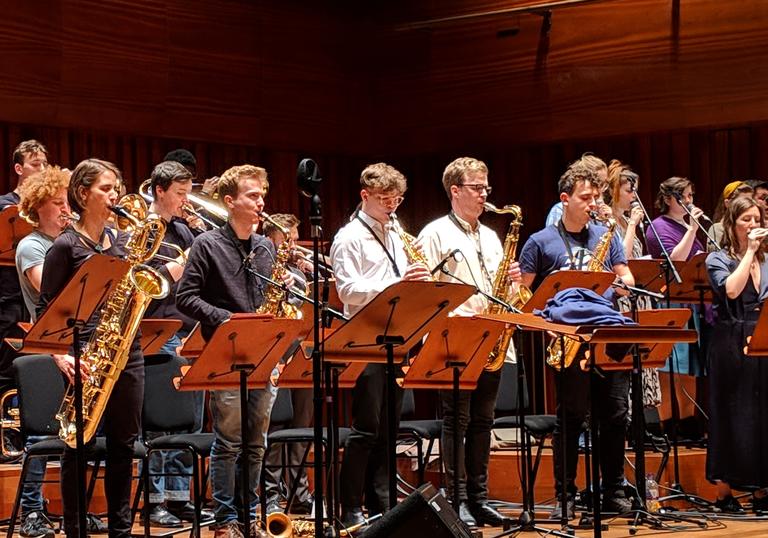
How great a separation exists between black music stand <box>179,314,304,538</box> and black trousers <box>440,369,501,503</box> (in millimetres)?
1414

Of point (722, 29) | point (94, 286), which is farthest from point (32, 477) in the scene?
point (722, 29)

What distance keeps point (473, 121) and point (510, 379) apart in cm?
339

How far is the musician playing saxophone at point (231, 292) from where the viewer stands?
5750 millimetres

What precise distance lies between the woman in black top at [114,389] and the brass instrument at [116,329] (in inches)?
1.9

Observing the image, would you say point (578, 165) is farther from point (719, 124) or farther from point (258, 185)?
point (719, 124)

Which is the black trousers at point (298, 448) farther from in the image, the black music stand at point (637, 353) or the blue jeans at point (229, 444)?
the black music stand at point (637, 353)

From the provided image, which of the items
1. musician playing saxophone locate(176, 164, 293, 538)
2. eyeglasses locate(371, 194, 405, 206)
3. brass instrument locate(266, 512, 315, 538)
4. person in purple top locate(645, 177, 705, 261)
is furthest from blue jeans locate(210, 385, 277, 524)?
person in purple top locate(645, 177, 705, 261)

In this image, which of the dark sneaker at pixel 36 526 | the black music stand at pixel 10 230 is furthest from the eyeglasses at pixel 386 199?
the dark sneaker at pixel 36 526

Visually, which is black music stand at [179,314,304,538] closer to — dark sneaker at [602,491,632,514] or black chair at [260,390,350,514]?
black chair at [260,390,350,514]

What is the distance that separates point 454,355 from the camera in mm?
5742

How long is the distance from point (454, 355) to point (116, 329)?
1501mm

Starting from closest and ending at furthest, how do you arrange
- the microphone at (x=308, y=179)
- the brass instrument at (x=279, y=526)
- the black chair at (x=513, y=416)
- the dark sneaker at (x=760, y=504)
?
1. the microphone at (x=308, y=179)
2. the brass instrument at (x=279, y=526)
3. the black chair at (x=513, y=416)
4. the dark sneaker at (x=760, y=504)

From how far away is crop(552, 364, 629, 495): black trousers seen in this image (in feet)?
21.9

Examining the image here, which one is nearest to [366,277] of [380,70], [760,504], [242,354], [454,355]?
[454,355]
